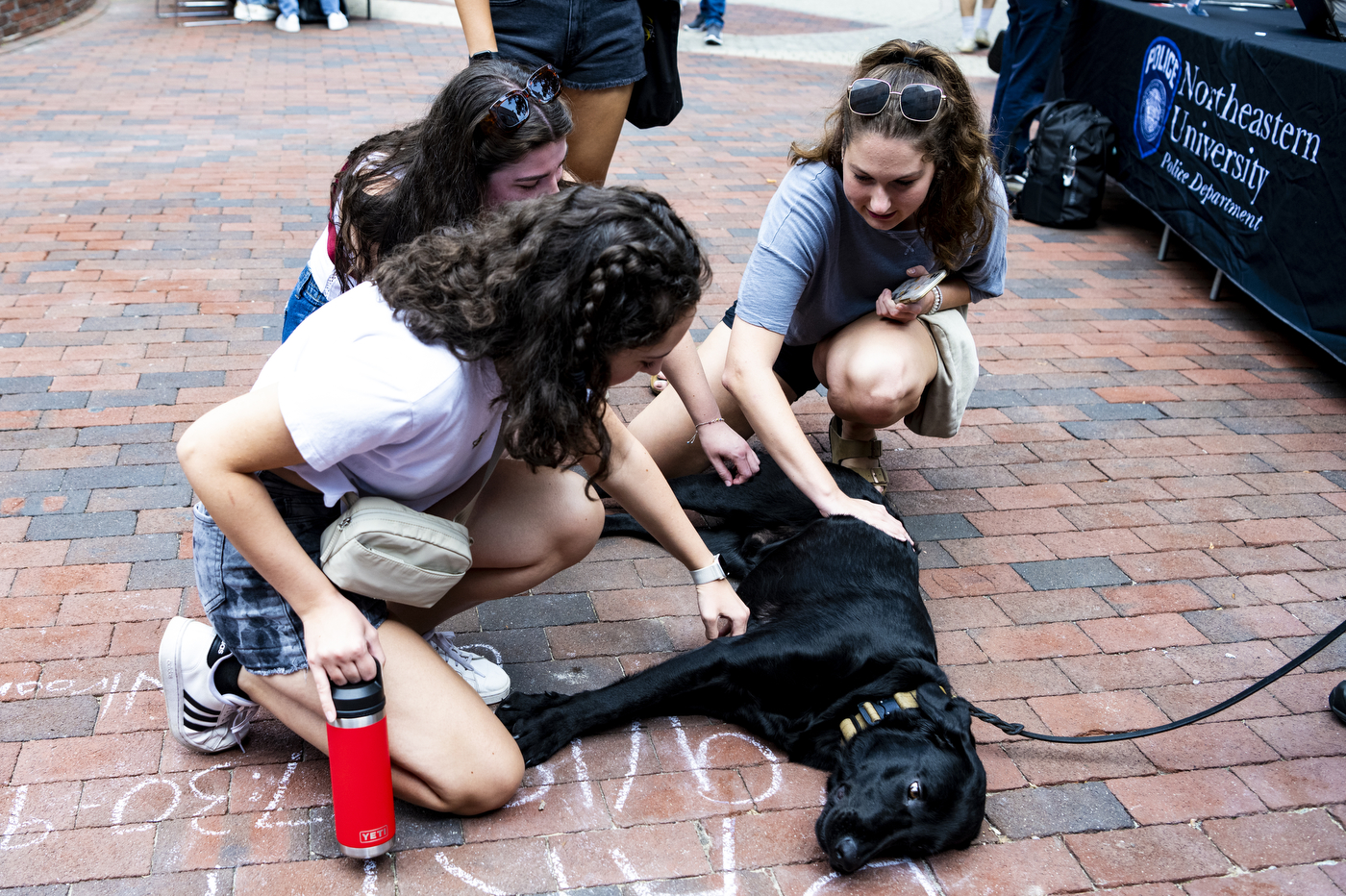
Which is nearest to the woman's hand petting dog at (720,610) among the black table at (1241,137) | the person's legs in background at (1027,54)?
the black table at (1241,137)

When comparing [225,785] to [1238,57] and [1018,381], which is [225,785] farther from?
[1238,57]

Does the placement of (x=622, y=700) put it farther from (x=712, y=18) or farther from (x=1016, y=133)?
(x=712, y=18)

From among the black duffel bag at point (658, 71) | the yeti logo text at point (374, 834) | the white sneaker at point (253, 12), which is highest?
the black duffel bag at point (658, 71)

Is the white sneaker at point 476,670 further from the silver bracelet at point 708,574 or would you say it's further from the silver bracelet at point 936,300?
the silver bracelet at point 936,300

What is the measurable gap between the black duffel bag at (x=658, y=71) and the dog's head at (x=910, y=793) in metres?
2.13

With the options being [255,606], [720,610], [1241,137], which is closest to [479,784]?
[255,606]

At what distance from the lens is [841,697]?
8.16 feet

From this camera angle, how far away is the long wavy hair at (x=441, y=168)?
93.0 inches

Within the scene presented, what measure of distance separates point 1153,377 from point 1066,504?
1.32 m

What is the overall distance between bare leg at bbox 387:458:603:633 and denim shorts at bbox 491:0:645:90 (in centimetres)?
138

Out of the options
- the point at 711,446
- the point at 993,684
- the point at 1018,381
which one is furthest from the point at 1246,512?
the point at 711,446

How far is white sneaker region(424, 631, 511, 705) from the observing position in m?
2.53

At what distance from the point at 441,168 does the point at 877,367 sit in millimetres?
1376

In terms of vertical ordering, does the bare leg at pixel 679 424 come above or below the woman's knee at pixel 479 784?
above
